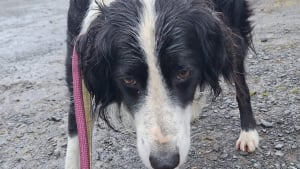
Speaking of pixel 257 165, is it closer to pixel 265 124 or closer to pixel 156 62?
pixel 265 124

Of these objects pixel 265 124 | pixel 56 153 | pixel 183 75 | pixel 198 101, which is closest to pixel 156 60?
pixel 183 75

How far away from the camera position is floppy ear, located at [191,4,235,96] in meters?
2.64

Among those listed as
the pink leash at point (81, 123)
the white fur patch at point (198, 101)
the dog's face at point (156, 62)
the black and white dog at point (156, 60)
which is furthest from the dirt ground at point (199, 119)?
the pink leash at point (81, 123)

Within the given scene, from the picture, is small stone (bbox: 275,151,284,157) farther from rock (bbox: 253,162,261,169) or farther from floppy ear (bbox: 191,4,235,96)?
floppy ear (bbox: 191,4,235,96)

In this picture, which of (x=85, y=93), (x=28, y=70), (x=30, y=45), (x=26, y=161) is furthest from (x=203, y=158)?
(x=30, y=45)

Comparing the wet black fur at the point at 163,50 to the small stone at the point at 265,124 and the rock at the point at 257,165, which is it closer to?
the rock at the point at 257,165

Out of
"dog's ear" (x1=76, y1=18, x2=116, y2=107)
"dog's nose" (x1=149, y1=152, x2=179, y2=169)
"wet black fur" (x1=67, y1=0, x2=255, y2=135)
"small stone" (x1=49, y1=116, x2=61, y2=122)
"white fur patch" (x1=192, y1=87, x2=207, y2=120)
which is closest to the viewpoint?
"dog's nose" (x1=149, y1=152, x2=179, y2=169)

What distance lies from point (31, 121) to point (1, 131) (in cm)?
28

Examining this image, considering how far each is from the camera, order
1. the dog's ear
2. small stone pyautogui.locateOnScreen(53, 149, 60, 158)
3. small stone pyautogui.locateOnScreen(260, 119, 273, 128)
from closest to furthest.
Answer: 1. the dog's ear
2. small stone pyautogui.locateOnScreen(53, 149, 60, 158)
3. small stone pyautogui.locateOnScreen(260, 119, 273, 128)

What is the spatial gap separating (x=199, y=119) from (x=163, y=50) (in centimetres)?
173

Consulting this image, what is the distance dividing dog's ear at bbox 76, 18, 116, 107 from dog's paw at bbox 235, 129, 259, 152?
123 centimetres

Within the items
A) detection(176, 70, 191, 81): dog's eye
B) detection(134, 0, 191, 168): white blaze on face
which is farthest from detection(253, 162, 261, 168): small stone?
detection(176, 70, 191, 81): dog's eye

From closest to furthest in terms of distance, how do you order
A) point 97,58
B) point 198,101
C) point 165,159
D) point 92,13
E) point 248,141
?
point 165,159 → point 97,58 → point 92,13 → point 198,101 → point 248,141

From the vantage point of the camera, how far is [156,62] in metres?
2.38
